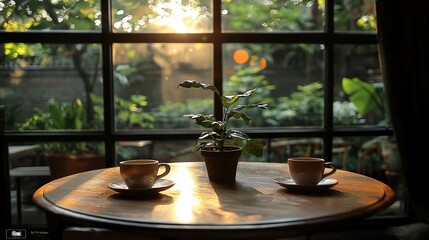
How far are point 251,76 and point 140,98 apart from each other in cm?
68

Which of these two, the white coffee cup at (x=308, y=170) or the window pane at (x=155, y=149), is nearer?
the white coffee cup at (x=308, y=170)

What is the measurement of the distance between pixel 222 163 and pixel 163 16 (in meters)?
1.42

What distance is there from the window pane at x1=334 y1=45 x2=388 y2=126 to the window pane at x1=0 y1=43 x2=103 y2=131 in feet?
4.66

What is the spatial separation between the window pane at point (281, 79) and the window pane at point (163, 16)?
0.89 ft

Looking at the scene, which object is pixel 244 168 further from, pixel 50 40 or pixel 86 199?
pixel 50 40

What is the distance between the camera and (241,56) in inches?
105

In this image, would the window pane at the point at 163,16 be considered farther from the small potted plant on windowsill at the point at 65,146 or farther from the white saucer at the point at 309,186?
the white saucer at the point at 309,186

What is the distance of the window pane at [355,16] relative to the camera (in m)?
2.64

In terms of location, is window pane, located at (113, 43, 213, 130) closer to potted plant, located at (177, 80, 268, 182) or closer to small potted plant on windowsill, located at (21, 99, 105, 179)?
small potted plant on windowsill, located at (21, 99, 105, 179)

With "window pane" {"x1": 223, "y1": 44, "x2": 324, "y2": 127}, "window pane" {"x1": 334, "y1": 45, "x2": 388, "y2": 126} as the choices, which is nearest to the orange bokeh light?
"window pane" {"x1": 223, "y1": 44, "x2": 324, "y2": 127}

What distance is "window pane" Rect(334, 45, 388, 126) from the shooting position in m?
2.68

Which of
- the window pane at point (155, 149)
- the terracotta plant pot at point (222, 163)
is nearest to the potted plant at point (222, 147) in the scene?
the terracotta plant pot at point (222, 163)

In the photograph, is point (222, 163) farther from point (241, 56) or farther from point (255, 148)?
point (241, 56)

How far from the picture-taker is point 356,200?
1.17 metres
